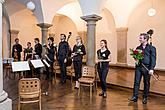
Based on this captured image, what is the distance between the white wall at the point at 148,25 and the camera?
35.1 feet

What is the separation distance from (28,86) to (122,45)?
352 inches

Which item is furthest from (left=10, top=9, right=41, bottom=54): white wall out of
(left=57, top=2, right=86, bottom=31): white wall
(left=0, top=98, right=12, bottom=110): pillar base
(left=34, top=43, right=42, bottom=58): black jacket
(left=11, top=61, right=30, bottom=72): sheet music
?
(left=0, top=98, right=12, bottom=110): pillar base

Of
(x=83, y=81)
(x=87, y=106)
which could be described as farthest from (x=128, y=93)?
A: (x=87, y=106)

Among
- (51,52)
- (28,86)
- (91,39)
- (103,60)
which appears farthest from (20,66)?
(51,52)

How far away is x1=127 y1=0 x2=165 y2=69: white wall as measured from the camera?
35.1ft

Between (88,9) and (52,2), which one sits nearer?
(88,9)

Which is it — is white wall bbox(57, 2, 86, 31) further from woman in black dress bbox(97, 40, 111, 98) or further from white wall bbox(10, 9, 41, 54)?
woman in black dress bbox(97, 40, 111, 98)

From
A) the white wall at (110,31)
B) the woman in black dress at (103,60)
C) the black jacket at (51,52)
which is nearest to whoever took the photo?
the woman in black dress at (103,60)

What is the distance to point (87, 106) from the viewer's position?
5.09 meters

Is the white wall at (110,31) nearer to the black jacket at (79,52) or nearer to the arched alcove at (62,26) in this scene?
the arched alcove at (62,26)

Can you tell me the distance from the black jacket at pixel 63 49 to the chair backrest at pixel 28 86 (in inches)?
127

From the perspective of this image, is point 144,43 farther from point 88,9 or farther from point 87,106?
point 88,9

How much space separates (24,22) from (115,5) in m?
5.89

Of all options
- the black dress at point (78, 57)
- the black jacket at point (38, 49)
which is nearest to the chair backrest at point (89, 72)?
the black dress at point (78, 57)
